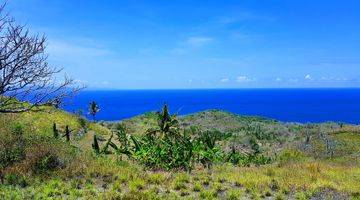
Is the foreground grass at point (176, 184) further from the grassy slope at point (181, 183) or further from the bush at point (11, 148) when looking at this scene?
the bush at point (11, 148)

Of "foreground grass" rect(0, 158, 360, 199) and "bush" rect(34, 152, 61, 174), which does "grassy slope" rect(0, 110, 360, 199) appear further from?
"bush" rect(34, 152, 61, 174)

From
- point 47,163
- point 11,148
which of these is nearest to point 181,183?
point 47,163

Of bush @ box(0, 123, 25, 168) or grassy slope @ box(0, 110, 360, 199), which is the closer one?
grassy slope @ box(0, 110, 360, 199)

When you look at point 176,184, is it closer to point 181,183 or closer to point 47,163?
point 181,183

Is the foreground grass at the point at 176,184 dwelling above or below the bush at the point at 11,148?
below

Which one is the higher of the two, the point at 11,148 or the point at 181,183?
the point at 11,148

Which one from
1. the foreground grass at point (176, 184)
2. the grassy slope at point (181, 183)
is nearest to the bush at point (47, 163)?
the grassy slope at point (181, 183)

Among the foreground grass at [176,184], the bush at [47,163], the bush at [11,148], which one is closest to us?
the foreground grass at [176,184]

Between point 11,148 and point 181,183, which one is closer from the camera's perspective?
point 181,183

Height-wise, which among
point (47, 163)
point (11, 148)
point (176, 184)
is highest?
point (11, 148)

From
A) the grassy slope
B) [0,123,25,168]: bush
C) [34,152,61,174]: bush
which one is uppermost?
[0,123,25,168]: bush

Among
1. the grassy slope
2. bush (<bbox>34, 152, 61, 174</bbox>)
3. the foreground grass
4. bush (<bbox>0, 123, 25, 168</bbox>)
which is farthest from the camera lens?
bush (<bbox>0, 123, 25, 168</bbox>)

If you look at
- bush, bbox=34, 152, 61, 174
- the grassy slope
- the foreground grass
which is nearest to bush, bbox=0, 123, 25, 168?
bush, bbox=34, 152, 61, 174

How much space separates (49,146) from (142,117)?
5622cm
